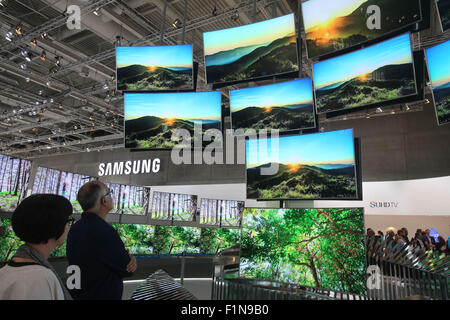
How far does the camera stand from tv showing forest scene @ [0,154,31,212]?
632 centimetres

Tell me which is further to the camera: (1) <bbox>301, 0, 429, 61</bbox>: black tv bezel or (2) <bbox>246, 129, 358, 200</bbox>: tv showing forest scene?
(2) <bbox>246, 129, 358, 200</bbox>: tv showing forest scene

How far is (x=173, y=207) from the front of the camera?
37.5ft

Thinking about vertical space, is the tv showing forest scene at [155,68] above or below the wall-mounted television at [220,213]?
above

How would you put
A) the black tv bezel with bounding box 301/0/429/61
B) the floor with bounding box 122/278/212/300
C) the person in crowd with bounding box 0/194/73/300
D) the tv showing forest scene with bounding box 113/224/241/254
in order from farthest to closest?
the tv showing forest scene with bounding box 113/224/241/254 → the floor with bounding box 122/278/212/300 → the black tv bezel with bounding box 301/0/429/61 → the person in crowd with bounding box 0/194/73/300

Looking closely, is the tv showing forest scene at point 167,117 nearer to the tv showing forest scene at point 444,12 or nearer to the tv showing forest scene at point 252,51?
the tv showing forest scene at point 252,51

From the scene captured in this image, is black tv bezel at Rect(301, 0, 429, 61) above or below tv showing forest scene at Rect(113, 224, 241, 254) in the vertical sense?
above

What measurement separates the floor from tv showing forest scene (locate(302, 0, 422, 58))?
525cm

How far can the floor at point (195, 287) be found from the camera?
6.51m

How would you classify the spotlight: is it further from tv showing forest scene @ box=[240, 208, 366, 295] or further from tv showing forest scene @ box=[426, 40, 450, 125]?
tv showing forest scene @ box=[426, 40, 450, 125]

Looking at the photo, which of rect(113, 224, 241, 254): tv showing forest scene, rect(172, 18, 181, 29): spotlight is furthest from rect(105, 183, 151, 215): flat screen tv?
rect(172, 18, 181, 29): spotlight

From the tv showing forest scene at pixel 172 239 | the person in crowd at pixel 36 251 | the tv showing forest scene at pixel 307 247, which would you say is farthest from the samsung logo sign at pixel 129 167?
the person in crowd at pixel 36 251

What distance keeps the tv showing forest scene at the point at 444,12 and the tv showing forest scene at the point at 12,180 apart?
301 inches

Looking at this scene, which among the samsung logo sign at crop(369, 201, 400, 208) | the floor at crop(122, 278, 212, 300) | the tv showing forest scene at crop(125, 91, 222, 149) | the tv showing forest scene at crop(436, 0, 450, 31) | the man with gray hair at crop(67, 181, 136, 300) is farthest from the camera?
the samsung logo sign at crop(369, 201, 400, 208)
